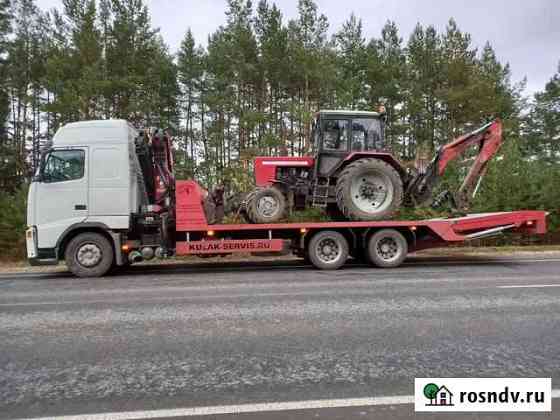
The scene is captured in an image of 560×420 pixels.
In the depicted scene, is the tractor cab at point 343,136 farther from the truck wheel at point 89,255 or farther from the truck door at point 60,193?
the truck door at point 60,193

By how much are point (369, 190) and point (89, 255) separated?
6.73m

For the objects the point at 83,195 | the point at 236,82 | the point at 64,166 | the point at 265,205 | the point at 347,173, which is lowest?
the point at 265,205

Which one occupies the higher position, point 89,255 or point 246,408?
point 89,255

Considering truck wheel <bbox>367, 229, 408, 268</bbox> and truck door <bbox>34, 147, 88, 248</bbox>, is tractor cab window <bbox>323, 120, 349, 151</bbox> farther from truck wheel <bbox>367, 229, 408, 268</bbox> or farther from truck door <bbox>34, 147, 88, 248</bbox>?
truck door <bbox>34, 147, 88, 248</bbox>

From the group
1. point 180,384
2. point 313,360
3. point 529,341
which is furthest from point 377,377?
point 529,341

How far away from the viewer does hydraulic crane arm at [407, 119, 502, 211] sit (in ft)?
33.3

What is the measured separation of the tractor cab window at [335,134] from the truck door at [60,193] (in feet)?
18.3

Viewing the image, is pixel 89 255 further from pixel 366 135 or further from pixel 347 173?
pixel 366 135

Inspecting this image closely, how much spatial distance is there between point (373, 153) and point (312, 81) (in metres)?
14.9

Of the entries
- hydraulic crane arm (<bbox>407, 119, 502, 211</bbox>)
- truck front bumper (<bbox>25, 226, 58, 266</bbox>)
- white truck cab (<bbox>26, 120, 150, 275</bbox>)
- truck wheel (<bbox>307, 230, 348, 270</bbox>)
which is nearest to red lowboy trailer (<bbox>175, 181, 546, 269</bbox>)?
truck wheel (<bbox>307, 230, 348, 270</bbox>)

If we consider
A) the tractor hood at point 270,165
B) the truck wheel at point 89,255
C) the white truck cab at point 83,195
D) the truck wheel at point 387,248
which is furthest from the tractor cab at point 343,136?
the truck wheel at point 89,255

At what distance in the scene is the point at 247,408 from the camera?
9.24ft

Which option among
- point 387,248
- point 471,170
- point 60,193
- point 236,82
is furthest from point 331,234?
point 236,82

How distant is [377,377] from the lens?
10.9 feet
